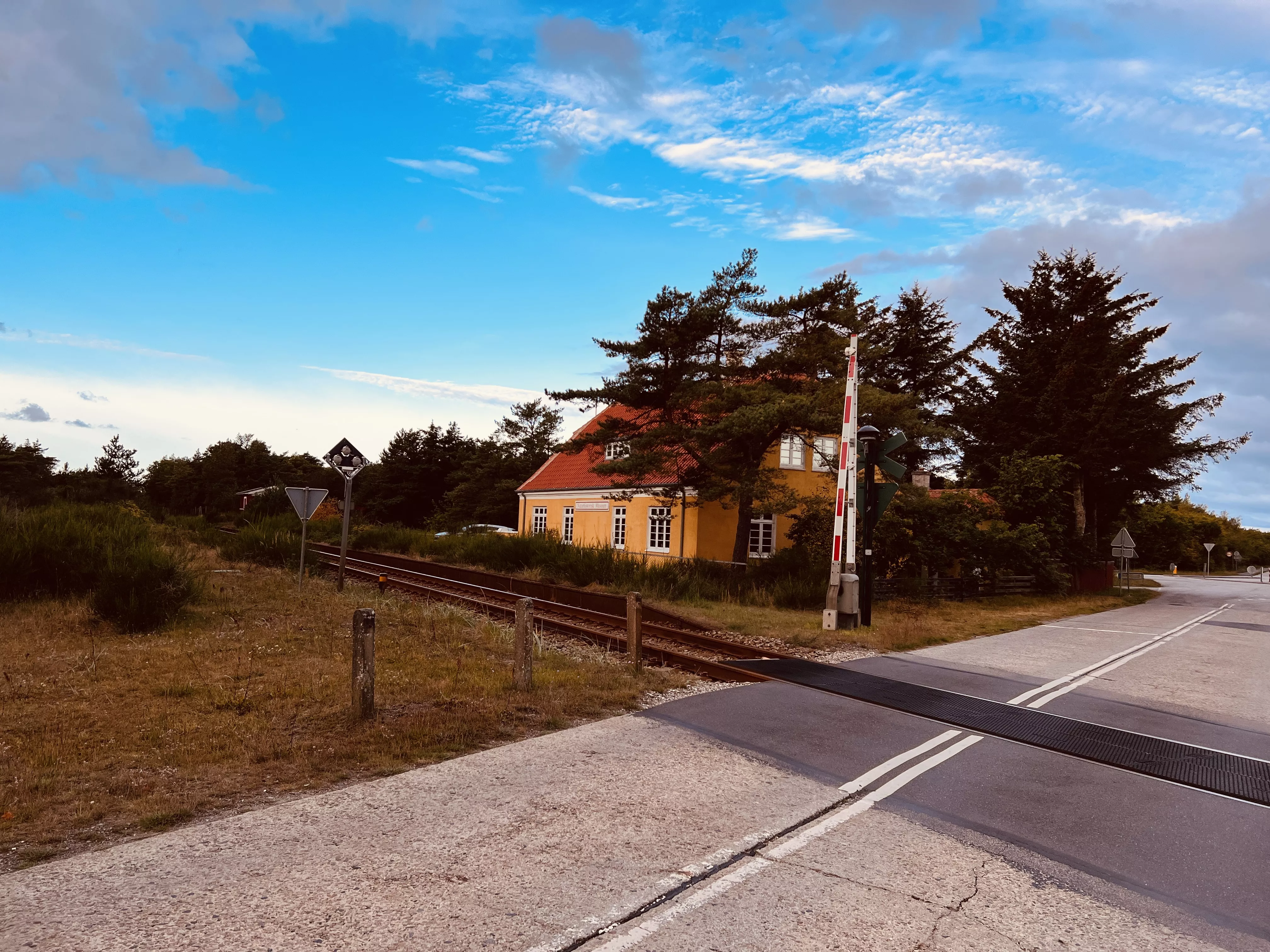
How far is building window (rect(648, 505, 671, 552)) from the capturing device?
102ft

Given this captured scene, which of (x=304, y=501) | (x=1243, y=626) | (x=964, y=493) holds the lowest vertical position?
(x=1243, y=626)

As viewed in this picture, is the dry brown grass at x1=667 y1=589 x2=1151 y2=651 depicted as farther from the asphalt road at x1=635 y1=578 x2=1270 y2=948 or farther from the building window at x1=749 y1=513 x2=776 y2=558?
the building window at x1=749 y1=513 x2=776 y2=558

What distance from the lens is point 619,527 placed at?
3388cm

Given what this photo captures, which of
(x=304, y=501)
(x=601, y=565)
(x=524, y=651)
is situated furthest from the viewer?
(x=601, y=565)

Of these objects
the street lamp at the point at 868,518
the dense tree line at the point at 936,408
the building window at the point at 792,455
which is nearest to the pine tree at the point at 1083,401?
the dense tree line at the point at 936,408

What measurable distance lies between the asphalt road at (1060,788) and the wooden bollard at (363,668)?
8.45 ft

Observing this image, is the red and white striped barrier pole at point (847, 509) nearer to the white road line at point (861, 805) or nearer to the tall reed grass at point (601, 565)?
the tall reed grass at point (601, 565)

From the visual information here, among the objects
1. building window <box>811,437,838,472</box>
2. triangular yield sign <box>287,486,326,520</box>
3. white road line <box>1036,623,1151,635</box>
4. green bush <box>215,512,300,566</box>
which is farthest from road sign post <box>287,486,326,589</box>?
building window <box>811,437,838,472</box>

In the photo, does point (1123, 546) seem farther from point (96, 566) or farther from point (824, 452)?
point (96, 566)

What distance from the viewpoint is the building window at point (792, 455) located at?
31.5 metres

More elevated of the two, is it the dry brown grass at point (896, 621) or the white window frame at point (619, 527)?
the white window frame at point (619, 527)

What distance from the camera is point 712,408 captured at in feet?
76.4

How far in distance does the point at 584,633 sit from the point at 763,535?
1841cm

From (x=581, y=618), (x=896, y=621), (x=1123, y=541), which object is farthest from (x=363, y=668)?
(x=1123, y=541)
